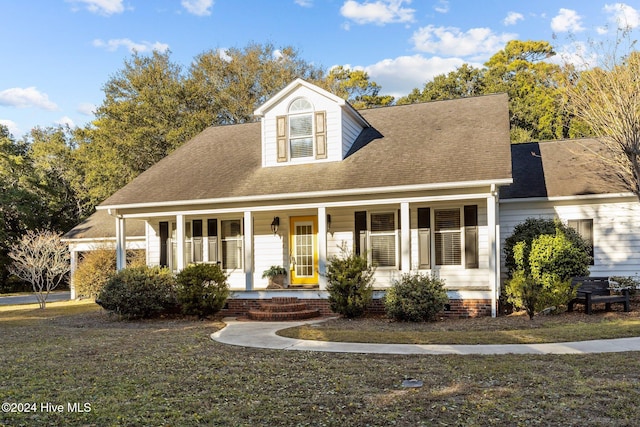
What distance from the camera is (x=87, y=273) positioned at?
20297mm

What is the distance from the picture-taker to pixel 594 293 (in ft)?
40.8

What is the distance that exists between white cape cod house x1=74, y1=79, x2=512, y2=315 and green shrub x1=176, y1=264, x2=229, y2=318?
95 centimetres

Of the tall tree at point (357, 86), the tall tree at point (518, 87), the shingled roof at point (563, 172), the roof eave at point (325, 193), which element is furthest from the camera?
the tall tree at point (357, 86)

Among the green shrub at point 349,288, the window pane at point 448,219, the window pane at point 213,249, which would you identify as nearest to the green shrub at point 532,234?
the window pane at point 448,219

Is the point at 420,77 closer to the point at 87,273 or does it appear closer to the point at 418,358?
the point at 87,273

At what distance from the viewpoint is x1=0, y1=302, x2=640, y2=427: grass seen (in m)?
4.83

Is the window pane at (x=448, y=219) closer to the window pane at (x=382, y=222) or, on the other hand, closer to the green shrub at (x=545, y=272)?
the window pane at (x=382, y=222)

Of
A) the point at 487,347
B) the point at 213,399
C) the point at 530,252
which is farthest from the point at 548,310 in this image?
the point at 213,399

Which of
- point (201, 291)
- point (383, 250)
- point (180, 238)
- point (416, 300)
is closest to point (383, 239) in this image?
point (383, 250)

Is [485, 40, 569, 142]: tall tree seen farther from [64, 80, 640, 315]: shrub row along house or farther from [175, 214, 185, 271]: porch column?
[175, 214, 185, 271]: porch column

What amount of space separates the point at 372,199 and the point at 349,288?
246 cm

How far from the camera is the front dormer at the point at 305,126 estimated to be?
1555 cm

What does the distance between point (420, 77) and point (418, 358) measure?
3105 cm

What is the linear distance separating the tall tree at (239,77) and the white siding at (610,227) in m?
21.8
